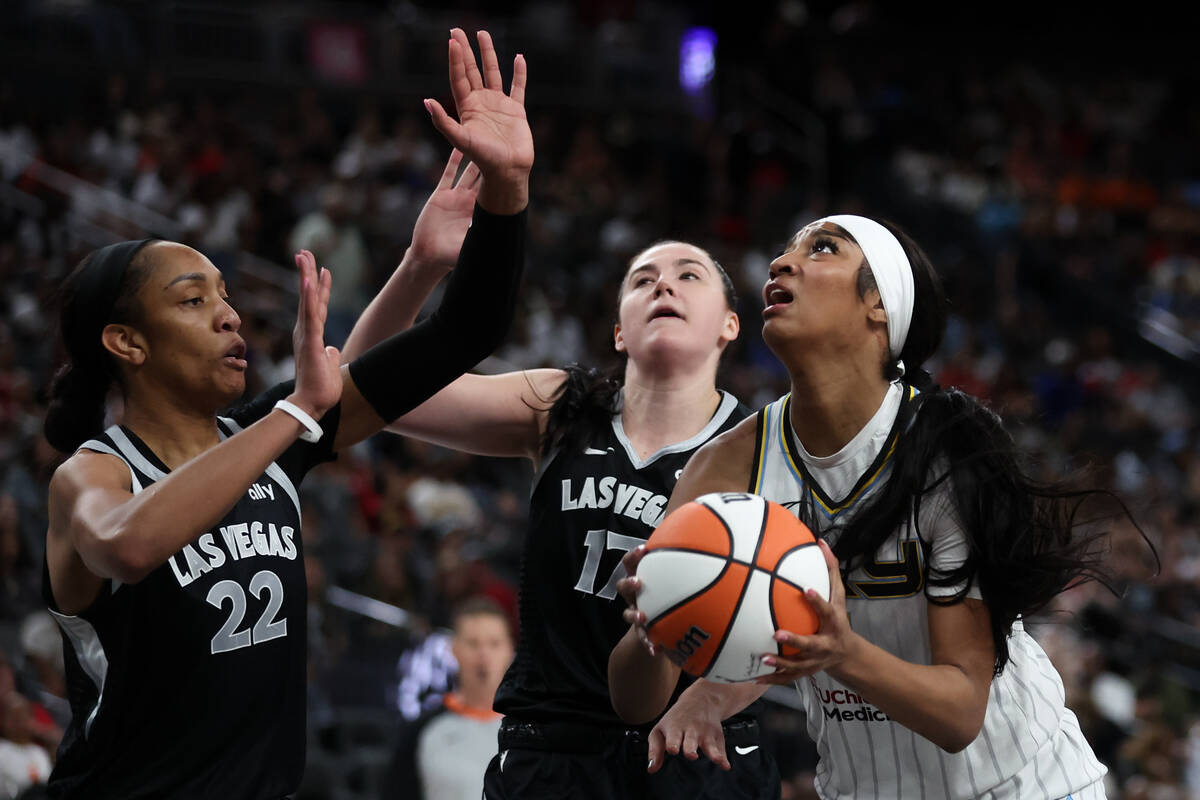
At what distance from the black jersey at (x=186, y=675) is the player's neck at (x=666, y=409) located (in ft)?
4.24

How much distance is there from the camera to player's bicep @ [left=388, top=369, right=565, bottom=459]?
156 inches

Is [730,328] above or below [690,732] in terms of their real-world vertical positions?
above

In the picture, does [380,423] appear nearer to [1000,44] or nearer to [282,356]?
[282,356]

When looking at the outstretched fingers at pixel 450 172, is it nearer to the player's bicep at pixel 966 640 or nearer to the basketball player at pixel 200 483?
the basketball player at pixel 200 483

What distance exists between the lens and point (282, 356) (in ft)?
33.9

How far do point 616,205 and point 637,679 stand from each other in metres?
13.3

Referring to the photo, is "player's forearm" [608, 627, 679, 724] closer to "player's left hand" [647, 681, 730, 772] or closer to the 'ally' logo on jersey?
"player's left hand" [647, 681, 730, 772]

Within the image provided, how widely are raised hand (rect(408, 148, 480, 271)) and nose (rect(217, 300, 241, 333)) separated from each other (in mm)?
572

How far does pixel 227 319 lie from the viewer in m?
3.12

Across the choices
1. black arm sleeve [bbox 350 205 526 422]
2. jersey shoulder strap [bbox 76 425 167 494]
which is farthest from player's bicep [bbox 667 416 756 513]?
jersey shoulder strap [bbox 76 425 167 494]

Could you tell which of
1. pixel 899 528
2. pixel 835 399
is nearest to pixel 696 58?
pixel 835 399

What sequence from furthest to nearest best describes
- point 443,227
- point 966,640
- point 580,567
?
point 580,567
point 443,227
point 966,640

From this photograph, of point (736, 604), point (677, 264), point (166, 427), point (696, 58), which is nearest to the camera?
point (736, 604)

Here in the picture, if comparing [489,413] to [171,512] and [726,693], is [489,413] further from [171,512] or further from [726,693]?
[171,512]
